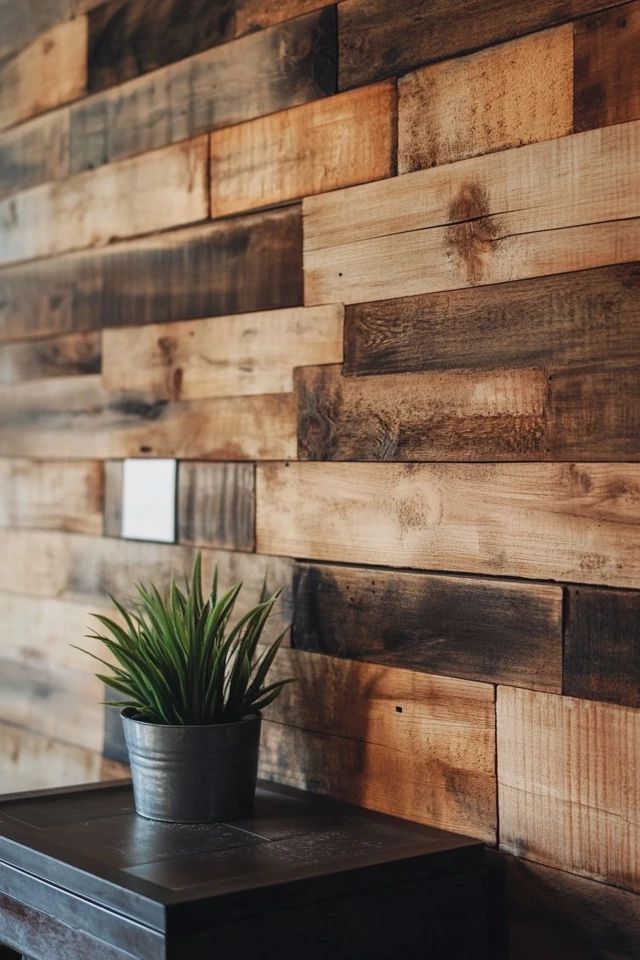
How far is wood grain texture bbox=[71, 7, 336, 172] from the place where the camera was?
5.45ft

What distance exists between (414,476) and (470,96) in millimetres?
458

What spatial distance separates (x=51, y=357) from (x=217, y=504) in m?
0.55

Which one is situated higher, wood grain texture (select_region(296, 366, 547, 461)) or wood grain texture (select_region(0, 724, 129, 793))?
wood grain texture (select_region(296, 366, 547, 461))

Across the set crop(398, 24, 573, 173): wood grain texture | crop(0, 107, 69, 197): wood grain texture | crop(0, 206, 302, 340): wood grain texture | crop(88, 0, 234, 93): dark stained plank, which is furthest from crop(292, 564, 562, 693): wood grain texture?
crop(0, 107, 69, 197): wood grain texture

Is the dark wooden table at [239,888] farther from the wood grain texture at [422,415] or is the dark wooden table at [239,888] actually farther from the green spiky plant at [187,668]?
the wood grain texture at [422,415]

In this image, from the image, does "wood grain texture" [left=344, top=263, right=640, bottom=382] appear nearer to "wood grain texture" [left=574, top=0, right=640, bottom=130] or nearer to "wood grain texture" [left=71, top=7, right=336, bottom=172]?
"wood grain texture" [left=574, top=0, right=640, bottom=130]

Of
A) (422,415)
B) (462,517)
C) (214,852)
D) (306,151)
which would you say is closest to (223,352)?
(306,151)

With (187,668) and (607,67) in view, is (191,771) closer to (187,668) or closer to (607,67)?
(187,668)

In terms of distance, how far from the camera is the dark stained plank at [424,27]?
138 centimetres

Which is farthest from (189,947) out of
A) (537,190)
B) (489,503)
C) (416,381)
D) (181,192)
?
(181,192)

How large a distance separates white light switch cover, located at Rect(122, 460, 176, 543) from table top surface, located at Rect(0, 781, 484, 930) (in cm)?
46

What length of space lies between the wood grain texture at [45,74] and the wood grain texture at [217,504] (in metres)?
0.75

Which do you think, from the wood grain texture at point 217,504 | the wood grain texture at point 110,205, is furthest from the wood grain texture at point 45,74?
the wood grain texture at point 217,504

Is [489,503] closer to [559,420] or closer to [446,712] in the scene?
[559,420]
